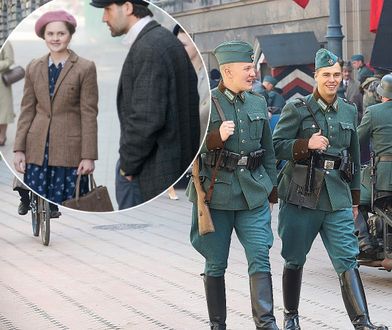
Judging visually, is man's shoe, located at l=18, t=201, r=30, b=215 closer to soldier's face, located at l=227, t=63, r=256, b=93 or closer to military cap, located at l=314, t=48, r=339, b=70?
military cap, located at l=314, t=48, r=339, b=70

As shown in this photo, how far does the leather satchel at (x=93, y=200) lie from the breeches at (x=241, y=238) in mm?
2196

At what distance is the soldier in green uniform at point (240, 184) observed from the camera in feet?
22.8

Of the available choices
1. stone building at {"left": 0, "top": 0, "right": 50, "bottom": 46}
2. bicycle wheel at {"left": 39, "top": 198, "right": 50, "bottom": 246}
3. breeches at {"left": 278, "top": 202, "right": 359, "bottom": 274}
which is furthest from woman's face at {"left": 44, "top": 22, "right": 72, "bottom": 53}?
bicycle wheel at {"left": 39, "top": 198, "right": 50, "bottom": 246}

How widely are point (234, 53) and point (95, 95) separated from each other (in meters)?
2.39

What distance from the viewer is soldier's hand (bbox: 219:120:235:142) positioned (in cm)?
670

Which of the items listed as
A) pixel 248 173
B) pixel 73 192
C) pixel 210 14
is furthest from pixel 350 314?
pixel 210 14

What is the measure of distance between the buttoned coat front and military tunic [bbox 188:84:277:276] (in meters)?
2.17

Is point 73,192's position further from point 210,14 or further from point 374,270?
point 210,14

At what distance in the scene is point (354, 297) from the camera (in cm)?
724

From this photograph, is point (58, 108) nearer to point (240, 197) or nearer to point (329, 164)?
point (240, 197)

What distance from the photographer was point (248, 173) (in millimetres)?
7023

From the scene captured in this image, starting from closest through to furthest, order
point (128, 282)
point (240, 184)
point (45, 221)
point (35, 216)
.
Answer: point (240, 184) → point (128, 282) → point (45, 221) → point (35, 216)

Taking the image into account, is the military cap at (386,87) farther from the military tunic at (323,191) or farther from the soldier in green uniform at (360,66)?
the soldier in green uniform at (360,66)

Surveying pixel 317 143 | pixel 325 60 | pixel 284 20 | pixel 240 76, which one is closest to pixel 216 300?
pixel 317 143
